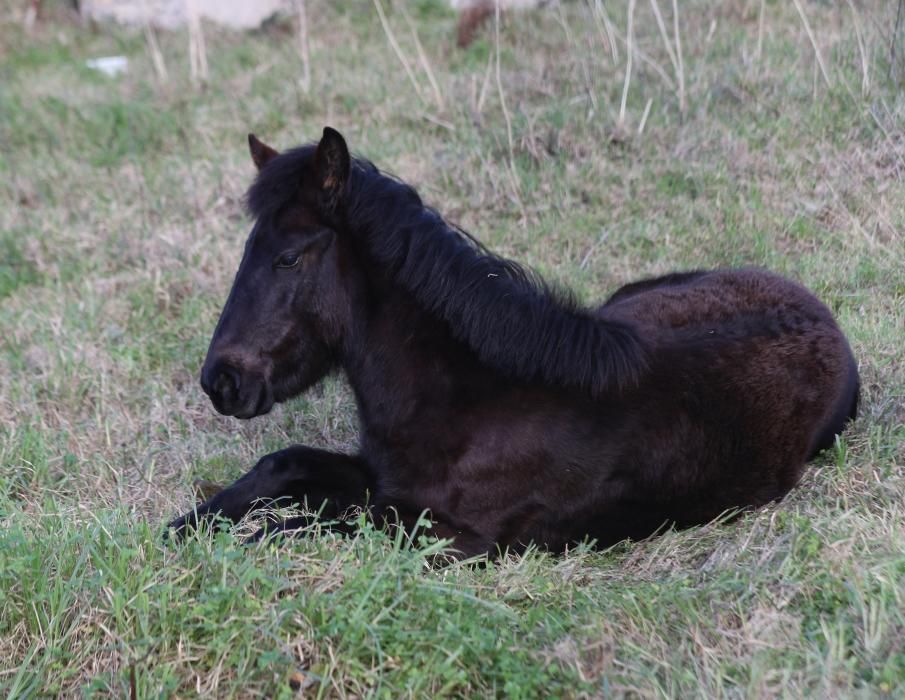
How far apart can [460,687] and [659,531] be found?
4.40 ft

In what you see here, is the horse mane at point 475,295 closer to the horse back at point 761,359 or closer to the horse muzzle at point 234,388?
the horse back at point 761,359

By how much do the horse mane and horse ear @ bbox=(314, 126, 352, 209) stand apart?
0.15 ft

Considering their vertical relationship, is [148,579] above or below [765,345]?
below

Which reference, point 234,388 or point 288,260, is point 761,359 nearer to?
point 288,260

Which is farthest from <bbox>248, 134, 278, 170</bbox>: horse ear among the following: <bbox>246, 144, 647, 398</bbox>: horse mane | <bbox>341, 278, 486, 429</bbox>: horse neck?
<bbox>341, 278, 486, 429</bbox>: horse neck

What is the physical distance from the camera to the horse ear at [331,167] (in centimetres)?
356

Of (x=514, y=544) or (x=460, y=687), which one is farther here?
(x=514, y=544)

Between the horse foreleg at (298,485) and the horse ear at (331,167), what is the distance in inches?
40.2

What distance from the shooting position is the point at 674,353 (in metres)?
3.76

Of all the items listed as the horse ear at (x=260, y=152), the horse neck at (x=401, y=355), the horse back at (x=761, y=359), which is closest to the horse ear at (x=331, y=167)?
the horse neck at (x=401, y=355)

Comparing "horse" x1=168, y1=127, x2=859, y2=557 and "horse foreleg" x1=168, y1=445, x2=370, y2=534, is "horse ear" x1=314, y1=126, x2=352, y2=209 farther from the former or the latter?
"horse foreleg" x1=168, y1=445, x2=370, y2=534

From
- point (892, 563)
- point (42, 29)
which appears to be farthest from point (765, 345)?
point (42, 29)

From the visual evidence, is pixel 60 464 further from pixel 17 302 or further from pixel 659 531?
pixel 659 531

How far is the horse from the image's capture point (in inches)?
142
